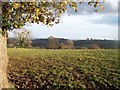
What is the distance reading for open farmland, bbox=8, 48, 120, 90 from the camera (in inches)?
883

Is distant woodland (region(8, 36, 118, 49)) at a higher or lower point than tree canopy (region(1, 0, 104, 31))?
lower

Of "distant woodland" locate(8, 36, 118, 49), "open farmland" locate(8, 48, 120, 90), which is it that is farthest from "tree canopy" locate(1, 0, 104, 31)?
"distant woodland" locate(8, 36, 118, 49)

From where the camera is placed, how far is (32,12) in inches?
614

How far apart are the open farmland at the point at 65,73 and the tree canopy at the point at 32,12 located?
18.3 ft

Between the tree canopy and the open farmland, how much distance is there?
220 inches

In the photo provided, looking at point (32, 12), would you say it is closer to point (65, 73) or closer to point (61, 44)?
point (65, 73)

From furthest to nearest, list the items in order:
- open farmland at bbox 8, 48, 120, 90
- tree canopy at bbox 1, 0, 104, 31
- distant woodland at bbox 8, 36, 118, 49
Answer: distant woodland at bbox 8, 36, 118, 49 → open farmland at bbox 8, 48, 120, 90 → tree canopy at bbox 1, 0, 104, 31

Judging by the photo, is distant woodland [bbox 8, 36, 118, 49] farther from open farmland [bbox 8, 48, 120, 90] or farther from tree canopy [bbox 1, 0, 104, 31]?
tree canopy [bbox 1, 0, 104, 31]

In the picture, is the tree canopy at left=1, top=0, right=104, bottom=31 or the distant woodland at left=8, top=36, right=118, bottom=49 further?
the distant woodland at left=8, top=36, right=118, bottom=49

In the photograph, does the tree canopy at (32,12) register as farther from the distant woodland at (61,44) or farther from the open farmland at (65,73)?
the distant woodland at (61,44)

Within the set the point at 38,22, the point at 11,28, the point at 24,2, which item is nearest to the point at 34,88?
the point at 11,28

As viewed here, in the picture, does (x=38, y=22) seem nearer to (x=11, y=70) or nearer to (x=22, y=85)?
(x=22, y=85)

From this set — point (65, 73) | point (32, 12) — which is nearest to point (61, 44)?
point (65, 73)

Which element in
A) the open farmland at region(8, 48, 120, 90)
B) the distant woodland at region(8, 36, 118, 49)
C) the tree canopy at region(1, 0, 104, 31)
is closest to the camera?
the tree canopy at region(1, 0, 104, 31)
